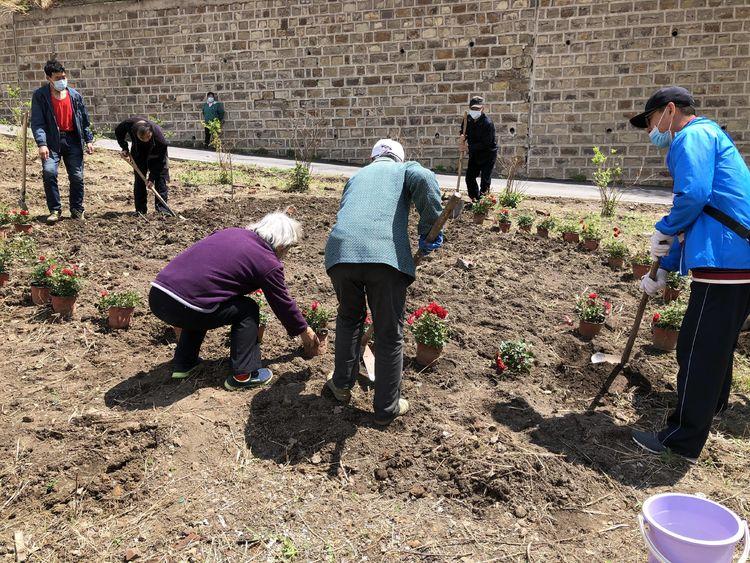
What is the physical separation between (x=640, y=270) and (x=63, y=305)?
542 centimetres

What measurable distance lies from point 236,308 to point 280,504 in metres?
1.37

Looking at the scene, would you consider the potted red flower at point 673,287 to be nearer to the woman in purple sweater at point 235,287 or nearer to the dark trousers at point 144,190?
the woman in purple sweater at point 235,287

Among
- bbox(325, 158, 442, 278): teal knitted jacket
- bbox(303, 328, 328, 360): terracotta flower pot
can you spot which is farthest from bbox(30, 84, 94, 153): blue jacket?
bbox(325, 158, 442, 278): teal knitted jacket

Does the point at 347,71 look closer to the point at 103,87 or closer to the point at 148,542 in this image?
the point at 103,87

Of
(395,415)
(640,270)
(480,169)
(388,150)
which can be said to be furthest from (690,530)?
(480,169)

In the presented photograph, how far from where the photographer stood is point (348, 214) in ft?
11.5

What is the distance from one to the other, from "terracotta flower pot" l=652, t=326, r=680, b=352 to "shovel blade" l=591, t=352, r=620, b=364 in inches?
17.6

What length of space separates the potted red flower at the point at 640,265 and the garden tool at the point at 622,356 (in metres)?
1.92

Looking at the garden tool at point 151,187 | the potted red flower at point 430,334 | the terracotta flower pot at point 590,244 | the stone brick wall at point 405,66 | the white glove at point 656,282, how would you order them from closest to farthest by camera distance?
the white glove at point 656,282
the potted red flower at point 430,334
the terracotta flower pot at point 590,244
the garden tool at point 151,187
the stone brick wall at point 405,66

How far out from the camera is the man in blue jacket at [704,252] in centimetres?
317

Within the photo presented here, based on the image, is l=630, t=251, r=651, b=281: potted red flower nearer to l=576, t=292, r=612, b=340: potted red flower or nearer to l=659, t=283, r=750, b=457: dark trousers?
l=576, t=292, r=612, b=340: potted red flower

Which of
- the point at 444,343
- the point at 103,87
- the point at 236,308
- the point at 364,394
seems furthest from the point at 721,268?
the point at 103,87

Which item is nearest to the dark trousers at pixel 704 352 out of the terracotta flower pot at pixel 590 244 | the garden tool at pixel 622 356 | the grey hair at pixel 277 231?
the garden tool at pixel 622 356

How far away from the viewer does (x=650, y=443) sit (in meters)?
3.47
